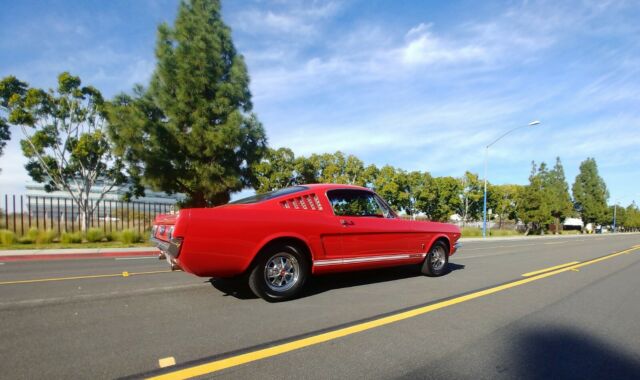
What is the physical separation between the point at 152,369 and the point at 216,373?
504 millimetres

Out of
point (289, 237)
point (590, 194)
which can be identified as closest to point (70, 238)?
point (289, 237)

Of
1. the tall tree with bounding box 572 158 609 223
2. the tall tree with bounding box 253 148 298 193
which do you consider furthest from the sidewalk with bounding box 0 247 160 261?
the tall tree with bounding box 572 158 609 223

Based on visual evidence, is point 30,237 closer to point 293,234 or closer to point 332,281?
point 332,281

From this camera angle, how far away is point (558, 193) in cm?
6850

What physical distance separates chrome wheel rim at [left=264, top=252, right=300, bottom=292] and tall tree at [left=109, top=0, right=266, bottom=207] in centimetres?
1267

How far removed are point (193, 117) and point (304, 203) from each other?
43.6ft

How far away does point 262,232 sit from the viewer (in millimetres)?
4574

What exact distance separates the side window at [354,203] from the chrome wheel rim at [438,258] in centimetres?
164

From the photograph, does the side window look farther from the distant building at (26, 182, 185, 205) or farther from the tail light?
the distant building at (26, 182, 185, 205)

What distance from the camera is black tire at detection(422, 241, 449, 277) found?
6.86 m

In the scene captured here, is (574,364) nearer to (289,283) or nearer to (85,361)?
(289,283)

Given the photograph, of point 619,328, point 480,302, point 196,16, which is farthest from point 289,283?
point 196,16

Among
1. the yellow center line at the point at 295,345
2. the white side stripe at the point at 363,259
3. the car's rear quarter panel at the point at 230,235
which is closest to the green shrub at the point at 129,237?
the car's rear quarter panel at the point at 230,235

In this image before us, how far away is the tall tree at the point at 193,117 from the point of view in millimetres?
16531
